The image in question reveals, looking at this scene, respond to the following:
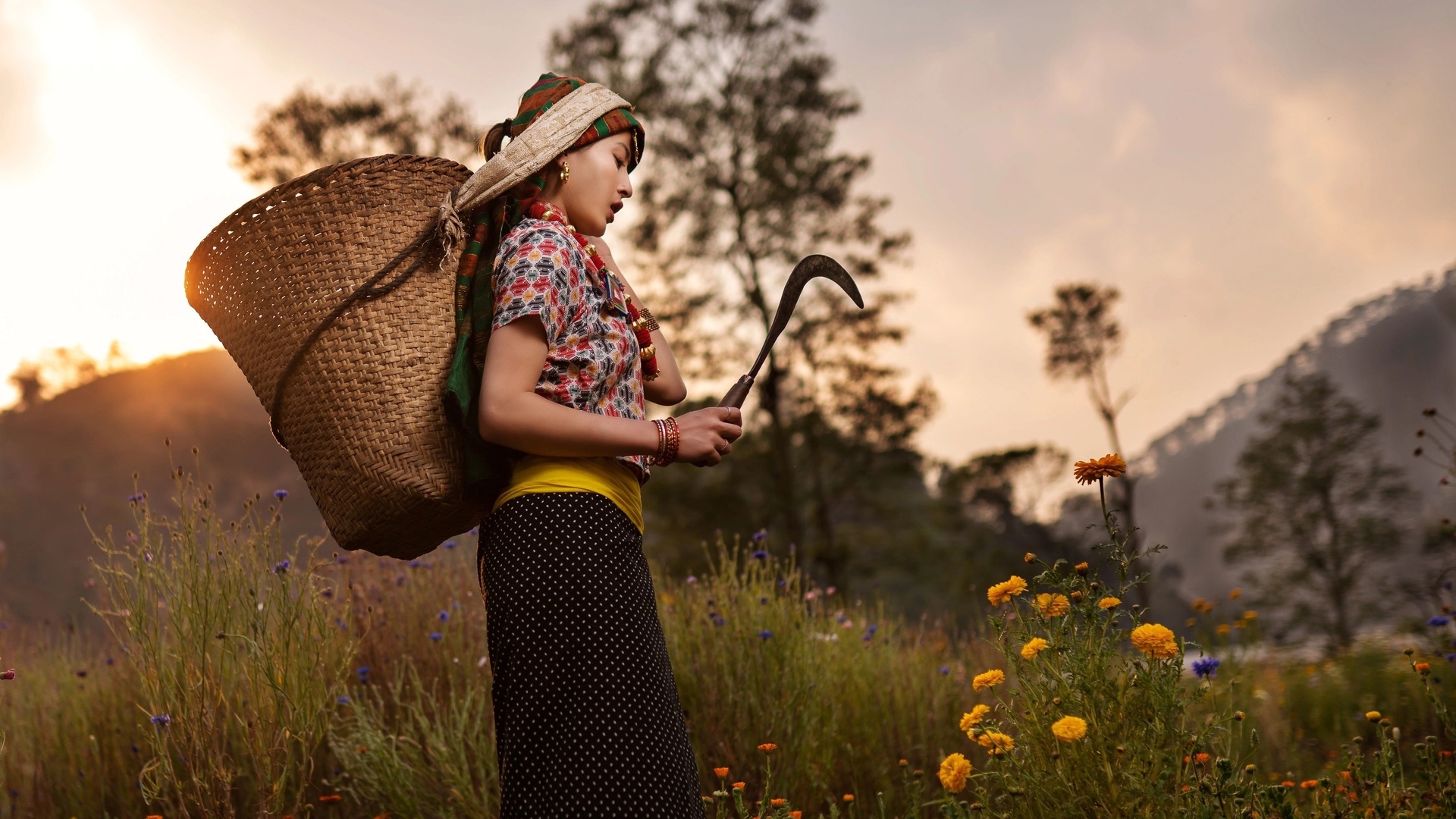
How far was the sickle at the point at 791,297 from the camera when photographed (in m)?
1.96

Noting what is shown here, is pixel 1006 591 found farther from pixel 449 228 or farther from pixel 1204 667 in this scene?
pixel 449 228

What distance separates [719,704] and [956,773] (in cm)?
174

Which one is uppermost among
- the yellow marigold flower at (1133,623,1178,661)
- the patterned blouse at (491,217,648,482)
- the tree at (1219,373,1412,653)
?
the tree at (1219,373,1412,653)

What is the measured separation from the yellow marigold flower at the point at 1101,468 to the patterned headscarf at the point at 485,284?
1.16 metres

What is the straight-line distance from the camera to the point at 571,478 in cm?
177

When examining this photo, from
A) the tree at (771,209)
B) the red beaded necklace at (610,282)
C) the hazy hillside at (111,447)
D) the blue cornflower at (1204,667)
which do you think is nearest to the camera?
Answer: the red beaded necklace at (610,282)

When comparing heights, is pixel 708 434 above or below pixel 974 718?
above

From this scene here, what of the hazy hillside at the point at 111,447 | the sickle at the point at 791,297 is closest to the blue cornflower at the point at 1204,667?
the sickle at the point at 791,297

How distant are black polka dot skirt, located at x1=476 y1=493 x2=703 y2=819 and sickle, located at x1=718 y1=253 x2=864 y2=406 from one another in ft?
1.26

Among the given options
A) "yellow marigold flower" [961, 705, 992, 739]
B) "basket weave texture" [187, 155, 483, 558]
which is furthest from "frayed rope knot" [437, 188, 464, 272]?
"yellow marigold flower" [961, 705, 992, 739]

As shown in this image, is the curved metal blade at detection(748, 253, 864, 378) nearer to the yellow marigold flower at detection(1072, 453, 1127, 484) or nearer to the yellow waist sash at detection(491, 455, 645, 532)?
the yellow waist sash at detection(491, 455, 645, 532)

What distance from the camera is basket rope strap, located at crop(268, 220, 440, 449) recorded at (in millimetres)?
1814

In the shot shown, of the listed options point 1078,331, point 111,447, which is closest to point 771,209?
point 1078,331

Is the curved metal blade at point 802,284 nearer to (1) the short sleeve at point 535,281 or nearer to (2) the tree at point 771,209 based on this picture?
(1) the short sleeve at point 535,281
